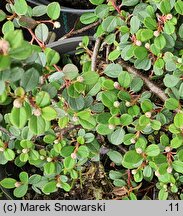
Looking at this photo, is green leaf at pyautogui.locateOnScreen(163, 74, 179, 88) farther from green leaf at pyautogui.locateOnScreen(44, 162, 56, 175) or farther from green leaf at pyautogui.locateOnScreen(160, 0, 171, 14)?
green leaf at pyautogui.locateOnScreen(44, 162, 56, 175)

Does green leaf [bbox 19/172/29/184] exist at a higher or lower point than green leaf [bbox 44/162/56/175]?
lower

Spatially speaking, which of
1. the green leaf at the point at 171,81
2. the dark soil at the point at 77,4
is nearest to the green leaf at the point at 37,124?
the green leaf at the point at 171,81

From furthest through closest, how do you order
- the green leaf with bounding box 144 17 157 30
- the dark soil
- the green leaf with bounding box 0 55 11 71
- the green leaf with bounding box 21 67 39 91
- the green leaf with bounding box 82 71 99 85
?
the dark soil → the green leaf with bounding box 144 17 157 30 → the green leaf with bounding box 82 71 99 85 → the green leaf with bounding box 21 67 39 91 → the green leaf with bounding box 0 55 11 71

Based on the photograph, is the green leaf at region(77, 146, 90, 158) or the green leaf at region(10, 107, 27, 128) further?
the green leaf at region(77, 146, 90, 158)

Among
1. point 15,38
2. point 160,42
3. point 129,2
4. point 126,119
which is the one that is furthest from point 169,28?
point 15,38

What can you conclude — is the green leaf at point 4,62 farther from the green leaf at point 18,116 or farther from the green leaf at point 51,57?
the green leaf at point 51,57

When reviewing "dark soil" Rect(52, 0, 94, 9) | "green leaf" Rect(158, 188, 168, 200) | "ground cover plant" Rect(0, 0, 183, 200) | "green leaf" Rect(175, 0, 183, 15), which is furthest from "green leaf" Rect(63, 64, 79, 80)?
"dark soil" Rect(52, 0, 94, 9)

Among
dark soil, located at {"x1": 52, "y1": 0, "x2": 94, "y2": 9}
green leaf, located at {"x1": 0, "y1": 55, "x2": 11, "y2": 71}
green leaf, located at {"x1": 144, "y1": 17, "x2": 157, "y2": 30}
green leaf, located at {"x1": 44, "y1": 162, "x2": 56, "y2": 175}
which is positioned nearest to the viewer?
green leaf, located at {"x1": 0, "y1": 55, "x2": 11, "y2": 71}
